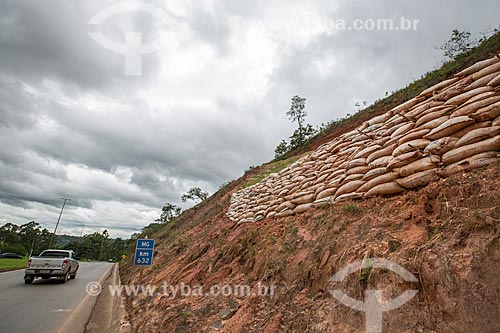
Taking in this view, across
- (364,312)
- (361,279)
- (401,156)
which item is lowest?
(364,312)

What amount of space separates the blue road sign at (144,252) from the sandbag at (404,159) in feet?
18.8

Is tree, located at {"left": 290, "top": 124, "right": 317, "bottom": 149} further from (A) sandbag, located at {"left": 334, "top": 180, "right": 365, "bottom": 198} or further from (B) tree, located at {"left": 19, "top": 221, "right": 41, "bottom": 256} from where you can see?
(B) tree, located at {"left": 19, "top": 221, "right": 41, "bottom": 256}

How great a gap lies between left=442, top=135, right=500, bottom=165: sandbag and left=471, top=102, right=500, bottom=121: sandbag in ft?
1.36

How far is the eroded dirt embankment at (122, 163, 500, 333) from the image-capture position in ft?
7.61

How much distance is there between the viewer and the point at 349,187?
4902mm

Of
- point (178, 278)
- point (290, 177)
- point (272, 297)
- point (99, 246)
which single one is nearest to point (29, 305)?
point (178, 278)

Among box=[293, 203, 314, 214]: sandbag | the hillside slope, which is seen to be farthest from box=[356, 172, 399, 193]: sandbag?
box=[293, 203, 314, 214]: sandbag

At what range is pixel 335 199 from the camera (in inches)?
201

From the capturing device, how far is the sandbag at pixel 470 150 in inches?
128

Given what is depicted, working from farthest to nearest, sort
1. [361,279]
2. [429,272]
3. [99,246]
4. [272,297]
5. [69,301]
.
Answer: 1. [99,246]
2. [69,301]
3. [272,297]
4. [361,279]
5. [429,272]

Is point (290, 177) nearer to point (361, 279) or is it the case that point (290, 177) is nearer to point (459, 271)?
point (361, 279)

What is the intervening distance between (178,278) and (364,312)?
201 inches

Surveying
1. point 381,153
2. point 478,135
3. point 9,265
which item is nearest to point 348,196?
point 381,153

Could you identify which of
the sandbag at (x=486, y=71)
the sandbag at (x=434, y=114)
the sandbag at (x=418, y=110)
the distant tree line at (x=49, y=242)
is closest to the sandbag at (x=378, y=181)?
the sandbag at (x=434, y=114)
